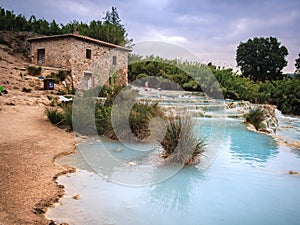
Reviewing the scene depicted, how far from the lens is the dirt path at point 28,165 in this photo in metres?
2.43

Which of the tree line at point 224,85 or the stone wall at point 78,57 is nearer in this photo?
the stone wall at point 78,57

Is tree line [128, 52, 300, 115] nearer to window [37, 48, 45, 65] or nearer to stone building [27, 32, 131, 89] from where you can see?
stone building [27, 32, 131, 89]

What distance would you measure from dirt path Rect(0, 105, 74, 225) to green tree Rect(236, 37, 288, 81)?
35094 mm

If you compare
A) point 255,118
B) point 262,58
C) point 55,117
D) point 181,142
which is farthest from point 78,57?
point 262,58

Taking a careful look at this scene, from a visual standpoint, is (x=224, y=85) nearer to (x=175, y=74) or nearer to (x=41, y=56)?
(x=175, y=74)

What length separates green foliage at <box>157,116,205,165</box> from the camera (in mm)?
4062

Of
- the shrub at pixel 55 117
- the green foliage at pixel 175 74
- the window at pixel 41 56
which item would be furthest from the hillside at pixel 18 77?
the green foliage at pixel 175 74

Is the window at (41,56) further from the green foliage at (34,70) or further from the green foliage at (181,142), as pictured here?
the green foliage at (181,142)

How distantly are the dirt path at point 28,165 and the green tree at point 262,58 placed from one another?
3509cm

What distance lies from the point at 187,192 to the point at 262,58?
38.2 metres

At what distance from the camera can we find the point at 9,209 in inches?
94.3

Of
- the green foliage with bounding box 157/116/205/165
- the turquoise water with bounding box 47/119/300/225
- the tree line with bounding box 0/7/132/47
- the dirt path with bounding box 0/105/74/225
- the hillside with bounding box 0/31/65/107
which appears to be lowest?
the turquoise water with bounding box 47/119/300/225

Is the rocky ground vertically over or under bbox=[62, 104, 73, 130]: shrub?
under

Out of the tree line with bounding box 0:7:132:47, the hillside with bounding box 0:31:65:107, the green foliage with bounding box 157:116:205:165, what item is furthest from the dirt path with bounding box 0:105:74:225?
the tree line with bounding box 0:7:132:47
